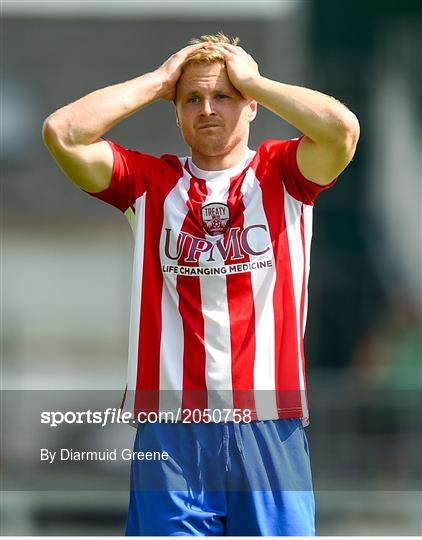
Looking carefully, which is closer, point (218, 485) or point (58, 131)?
point (218, 485)

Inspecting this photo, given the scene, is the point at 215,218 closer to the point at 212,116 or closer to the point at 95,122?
the point at 212,116

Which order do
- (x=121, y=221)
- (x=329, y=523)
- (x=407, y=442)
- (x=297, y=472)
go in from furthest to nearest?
(x=121, y=221) → (x=407, y=442) → (x=329, y=523) → (x=297, y=472)

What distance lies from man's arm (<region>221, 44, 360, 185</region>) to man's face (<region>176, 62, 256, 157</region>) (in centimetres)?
5

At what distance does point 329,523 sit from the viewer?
7.94 metres

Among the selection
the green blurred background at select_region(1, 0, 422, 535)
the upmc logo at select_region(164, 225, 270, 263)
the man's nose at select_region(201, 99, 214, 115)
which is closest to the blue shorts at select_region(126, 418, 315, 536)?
the upmc logo at select_region(164, 225, 270, 263)

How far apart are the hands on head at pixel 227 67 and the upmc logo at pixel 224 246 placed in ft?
1.43

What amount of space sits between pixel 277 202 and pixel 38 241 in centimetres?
1209

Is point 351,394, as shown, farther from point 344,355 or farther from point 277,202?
point 277,202

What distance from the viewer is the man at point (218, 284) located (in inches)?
143

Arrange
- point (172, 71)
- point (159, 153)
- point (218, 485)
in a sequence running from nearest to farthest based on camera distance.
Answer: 1. point (218, 485)
2. point (172, 71)
3. point (159, 153)

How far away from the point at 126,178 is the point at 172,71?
14.5 inches

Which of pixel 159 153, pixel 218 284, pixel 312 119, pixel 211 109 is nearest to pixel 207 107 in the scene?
pixel 211 109

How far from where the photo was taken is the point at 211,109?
12.4 feet

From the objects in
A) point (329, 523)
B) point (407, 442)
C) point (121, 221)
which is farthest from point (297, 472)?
point (121, 221)
